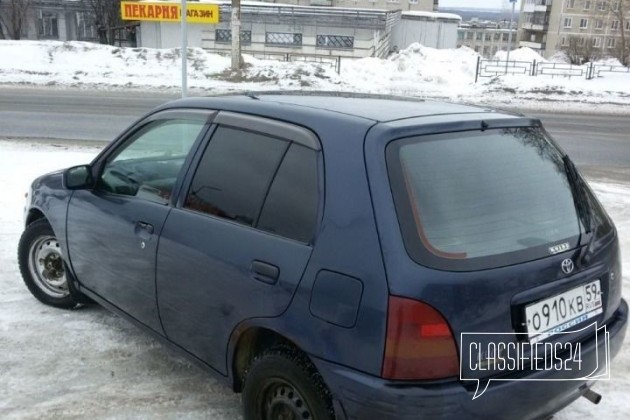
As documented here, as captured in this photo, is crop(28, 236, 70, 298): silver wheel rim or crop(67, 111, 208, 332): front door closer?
crop(67, 111, 208, 332): front door

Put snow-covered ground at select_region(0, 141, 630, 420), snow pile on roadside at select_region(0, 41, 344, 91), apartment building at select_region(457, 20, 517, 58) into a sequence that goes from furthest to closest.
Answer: apartment building at select_region(457, 20, 517, 58) → snow pile on roadside at select_region(0, 41, 344, 91) → snow-covered ground at select_region(0, 141, 630, 420)

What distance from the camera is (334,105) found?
288cm

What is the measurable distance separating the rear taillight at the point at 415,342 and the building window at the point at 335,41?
3839 centimetres

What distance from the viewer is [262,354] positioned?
263 cm

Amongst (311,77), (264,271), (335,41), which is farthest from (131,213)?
(335,41)

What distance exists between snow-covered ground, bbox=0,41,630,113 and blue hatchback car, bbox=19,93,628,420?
710 inches

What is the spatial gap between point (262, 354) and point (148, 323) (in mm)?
995

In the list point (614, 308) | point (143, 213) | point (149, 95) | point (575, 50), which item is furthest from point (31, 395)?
point (575, 50)

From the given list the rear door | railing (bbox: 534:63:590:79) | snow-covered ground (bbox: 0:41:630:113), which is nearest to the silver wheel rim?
the rear door

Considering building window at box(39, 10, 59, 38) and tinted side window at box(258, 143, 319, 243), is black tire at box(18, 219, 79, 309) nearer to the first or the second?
tinted side window at box(258, 143, 319, 243)

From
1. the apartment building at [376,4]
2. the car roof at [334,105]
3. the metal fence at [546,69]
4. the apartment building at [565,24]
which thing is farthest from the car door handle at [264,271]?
the apartment building at [565,24]

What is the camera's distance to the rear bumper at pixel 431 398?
2174 mm

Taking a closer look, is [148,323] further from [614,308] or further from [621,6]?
[621,6]

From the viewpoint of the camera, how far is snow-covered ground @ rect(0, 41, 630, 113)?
870 inches
